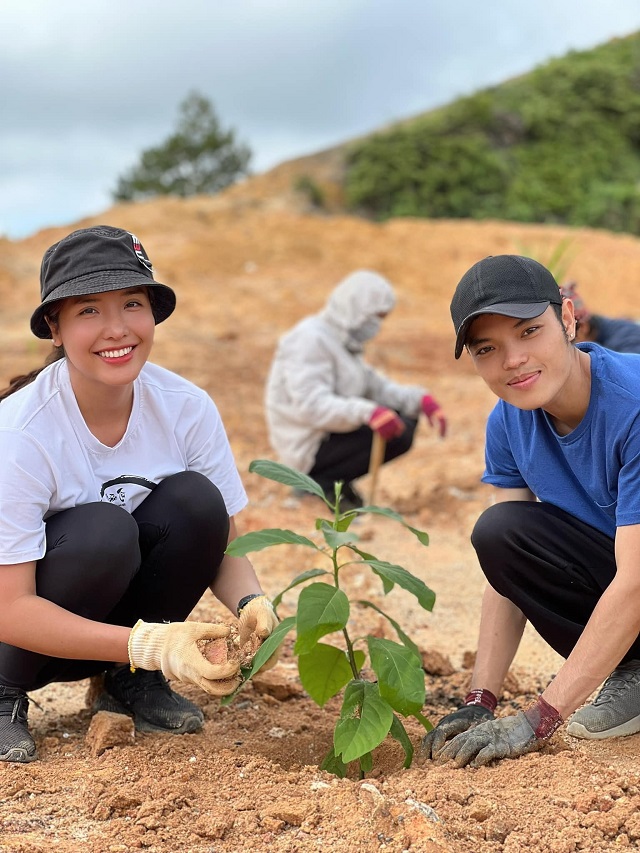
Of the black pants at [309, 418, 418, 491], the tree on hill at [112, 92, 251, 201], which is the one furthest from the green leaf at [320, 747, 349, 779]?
the tree on hill at [112, 92, 251, 201]

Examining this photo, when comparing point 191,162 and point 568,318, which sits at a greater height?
point 191,162

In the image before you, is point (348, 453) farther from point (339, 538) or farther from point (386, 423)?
point (339, 538)

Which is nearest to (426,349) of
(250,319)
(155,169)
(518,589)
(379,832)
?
(250,319)

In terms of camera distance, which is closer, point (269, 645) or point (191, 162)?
point (269, 645)

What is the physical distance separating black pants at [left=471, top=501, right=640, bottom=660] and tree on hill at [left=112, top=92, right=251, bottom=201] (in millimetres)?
22489

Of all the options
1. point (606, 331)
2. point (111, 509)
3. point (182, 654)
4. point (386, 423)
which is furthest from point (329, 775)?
point (386, 423)

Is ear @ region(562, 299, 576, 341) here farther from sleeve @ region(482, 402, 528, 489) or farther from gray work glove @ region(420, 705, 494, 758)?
gray work glove @ region(420, 705, 494, 758)

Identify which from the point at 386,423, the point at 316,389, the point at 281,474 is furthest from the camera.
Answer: the point at 316,389

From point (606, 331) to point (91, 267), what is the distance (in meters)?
2.36

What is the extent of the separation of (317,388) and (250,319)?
21.9 ft

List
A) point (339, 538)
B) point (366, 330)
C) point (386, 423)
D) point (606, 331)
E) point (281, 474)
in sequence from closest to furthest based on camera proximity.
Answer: point (339, 538) < point (281, 474) < point (606, 331) < point (386, 423) < point (366, 330)

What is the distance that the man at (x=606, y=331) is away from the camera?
3484 millimetres

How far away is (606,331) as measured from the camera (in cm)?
369

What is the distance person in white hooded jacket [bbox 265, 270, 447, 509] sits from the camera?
4734mm
